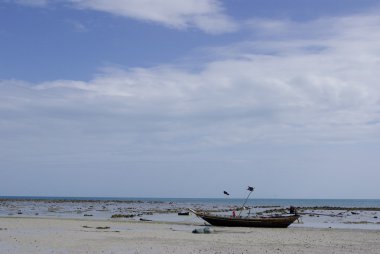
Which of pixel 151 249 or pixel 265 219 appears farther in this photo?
pixel 265 219

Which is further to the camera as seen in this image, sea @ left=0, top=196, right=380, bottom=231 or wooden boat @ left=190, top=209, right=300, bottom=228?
sea @ left=0, top=196, right=380, bottom=231

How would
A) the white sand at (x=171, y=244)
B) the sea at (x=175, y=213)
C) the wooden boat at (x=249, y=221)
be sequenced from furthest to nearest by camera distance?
the sea at (x=175, y=213), the wooden boat at (x=249, y=221), the white sand at (x=171, y=244)

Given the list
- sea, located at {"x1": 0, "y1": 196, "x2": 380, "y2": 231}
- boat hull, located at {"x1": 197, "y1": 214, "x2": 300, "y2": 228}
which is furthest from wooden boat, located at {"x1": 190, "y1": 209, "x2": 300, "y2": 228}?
sea, located at {"x1": 0, "y1": 196, "x2": 380, "y2": 231}

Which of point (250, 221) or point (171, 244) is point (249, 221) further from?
point (171, 244)

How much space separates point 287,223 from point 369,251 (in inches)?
644

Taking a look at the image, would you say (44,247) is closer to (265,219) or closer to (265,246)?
(265,246)

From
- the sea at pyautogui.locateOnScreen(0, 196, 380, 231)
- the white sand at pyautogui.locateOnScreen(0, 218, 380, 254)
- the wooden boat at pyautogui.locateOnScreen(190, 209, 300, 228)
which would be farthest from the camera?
the sea at pyautogui.locateOnScreen(0, 196, 380, 231)

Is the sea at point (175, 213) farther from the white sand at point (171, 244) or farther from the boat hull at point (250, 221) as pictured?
the white sand at point (171, 244)

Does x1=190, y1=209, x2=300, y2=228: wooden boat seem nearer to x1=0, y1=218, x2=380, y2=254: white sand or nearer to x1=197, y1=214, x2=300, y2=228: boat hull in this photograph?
x1=197, y1=214, x2=300, y2=228: boat hull

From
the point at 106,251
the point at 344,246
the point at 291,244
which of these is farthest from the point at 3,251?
the point at 344,246

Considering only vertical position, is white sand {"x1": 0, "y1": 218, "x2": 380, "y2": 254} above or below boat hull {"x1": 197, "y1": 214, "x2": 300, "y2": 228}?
below

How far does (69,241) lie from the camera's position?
23.3m

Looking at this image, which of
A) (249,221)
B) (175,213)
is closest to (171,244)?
(249,221)

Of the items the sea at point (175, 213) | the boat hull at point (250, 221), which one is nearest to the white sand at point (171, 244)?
the boat hull at point (250, 221)
